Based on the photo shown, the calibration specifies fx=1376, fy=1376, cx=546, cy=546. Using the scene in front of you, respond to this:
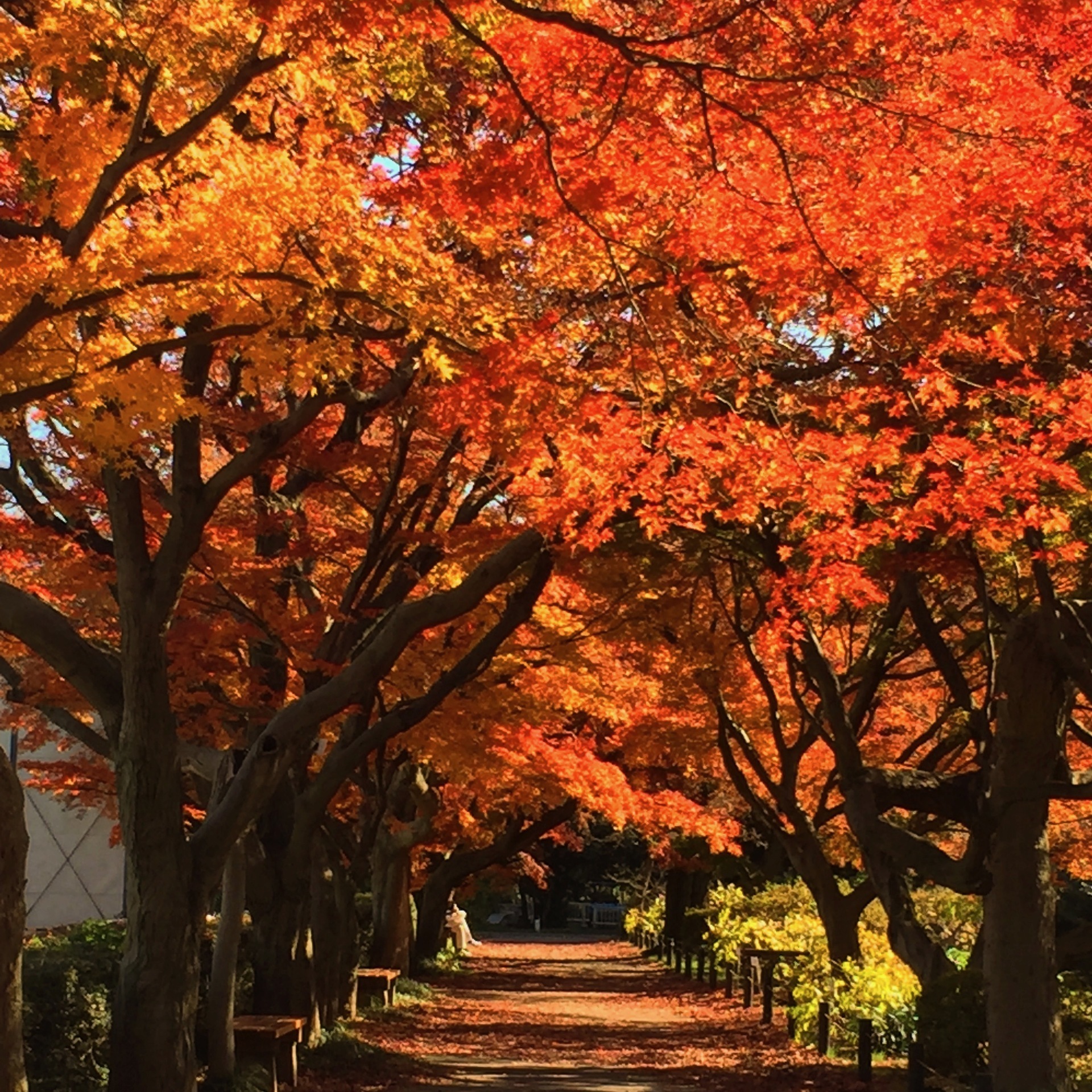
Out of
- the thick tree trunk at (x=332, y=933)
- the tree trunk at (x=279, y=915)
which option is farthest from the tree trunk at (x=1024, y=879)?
the thick tree trunk at (x=332, y=933)

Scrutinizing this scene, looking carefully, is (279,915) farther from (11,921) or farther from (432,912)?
(432,912)

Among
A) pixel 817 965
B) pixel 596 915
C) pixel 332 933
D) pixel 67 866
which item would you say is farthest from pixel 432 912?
pixel 596 915

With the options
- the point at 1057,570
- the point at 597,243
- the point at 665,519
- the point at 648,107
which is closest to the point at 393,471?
the point at 665,519

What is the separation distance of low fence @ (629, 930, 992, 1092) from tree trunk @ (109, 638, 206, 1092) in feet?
16.9

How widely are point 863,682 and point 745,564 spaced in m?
1.95

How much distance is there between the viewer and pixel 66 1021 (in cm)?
982

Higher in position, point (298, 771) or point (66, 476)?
point (66, 476)

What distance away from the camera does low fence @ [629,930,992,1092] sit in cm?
1094

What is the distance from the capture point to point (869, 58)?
9.56 metres

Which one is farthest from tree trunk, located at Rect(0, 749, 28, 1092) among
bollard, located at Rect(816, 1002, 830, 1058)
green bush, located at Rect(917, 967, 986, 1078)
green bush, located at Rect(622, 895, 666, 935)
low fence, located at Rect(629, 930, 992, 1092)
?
green bush, located at Rect(622, 895, 666, 935)

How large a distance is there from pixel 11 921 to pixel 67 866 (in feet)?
87.8

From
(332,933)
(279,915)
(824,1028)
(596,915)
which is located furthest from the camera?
(596,915)

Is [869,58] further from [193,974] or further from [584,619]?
[584,619]

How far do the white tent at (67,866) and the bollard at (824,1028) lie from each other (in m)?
20.5
